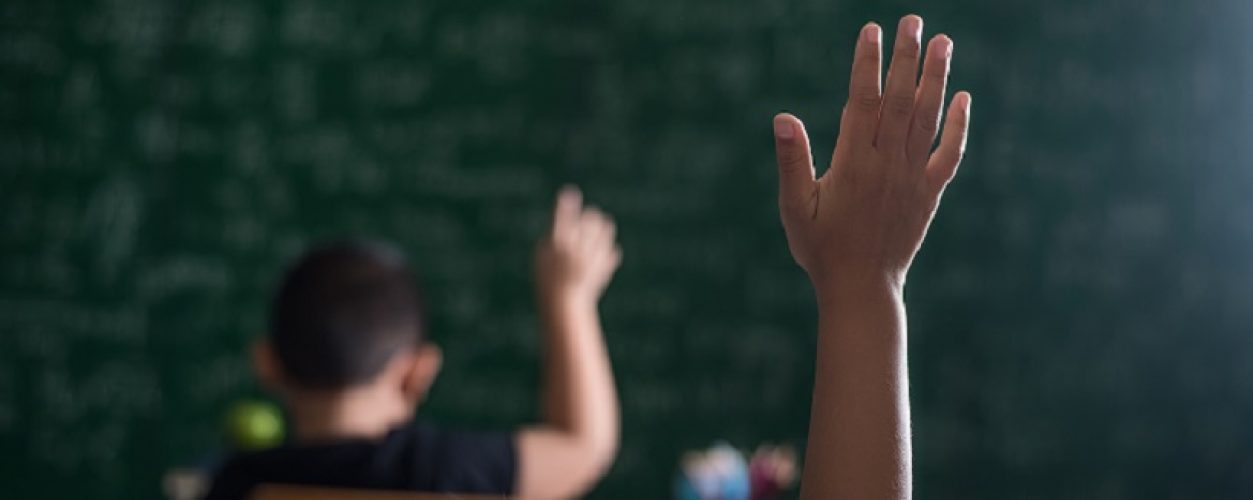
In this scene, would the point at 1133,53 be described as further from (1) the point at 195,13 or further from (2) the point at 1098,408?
(1) the point at 195,13

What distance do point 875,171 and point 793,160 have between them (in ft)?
0.16

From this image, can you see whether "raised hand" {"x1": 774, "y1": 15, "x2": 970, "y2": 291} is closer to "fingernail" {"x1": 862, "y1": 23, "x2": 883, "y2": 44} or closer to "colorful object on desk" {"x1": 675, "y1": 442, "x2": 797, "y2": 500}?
"fingernail" {"x1": 862, "y1": 23, "x2": 883, "y2": 44}

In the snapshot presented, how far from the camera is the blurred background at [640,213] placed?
11.0 ft

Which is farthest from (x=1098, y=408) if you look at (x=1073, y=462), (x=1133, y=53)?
(x=1133, y=53)

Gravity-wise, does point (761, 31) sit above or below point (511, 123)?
above

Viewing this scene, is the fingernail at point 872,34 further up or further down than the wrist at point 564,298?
further up

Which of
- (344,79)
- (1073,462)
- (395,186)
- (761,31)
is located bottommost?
(1073,462)

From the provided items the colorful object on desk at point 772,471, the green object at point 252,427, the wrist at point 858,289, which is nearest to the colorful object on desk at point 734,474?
the colorful object on desk at point 772,471

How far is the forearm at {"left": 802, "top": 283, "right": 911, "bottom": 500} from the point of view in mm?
778

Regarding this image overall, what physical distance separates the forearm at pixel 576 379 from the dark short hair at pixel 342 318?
9.9 inches

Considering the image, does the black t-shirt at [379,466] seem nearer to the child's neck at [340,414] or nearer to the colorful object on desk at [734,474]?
the child's neck at [340,414]

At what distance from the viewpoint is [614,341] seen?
344cm

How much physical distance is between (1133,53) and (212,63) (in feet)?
7.75

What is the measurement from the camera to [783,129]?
78cm
